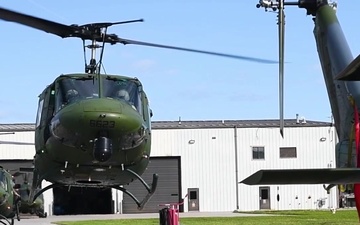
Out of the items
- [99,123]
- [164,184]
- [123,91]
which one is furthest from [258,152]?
[99,123]

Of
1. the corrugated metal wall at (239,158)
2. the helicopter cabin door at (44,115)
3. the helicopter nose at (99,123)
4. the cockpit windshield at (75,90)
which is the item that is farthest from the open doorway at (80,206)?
the helicopter nose at (99,123)

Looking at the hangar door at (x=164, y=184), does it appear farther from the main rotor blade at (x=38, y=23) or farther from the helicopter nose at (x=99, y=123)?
the main rotor blade at (x=38, y=23)

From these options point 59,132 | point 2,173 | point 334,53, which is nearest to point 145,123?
point 59,132

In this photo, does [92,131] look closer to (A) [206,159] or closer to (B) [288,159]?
(A) [206,159]

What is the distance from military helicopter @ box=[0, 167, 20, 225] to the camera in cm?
2377

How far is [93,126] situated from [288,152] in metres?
44.9

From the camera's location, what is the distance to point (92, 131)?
14.4 meters

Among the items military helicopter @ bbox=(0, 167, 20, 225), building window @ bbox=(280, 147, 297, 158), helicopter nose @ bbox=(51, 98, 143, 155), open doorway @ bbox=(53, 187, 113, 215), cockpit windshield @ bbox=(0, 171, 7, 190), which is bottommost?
open doorway @ bbox=(53, 187, 113, 215)

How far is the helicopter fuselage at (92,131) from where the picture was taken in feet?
46.9

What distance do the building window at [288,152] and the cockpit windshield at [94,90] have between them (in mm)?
42697

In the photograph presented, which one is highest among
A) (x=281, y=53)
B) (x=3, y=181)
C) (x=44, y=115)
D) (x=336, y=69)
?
(x=281, y=53)

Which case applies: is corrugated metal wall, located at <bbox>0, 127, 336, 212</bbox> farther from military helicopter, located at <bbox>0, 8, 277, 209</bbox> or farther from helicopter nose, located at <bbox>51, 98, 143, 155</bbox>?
helicopter nose, located at <bbox>51, 98, 143, 155</bbox>

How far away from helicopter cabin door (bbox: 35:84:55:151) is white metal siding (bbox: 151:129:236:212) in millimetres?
40128

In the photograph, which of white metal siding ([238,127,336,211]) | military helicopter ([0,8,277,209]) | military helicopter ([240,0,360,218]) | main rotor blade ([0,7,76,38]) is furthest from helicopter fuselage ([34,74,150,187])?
white metal siding ([238,127,336,211])
